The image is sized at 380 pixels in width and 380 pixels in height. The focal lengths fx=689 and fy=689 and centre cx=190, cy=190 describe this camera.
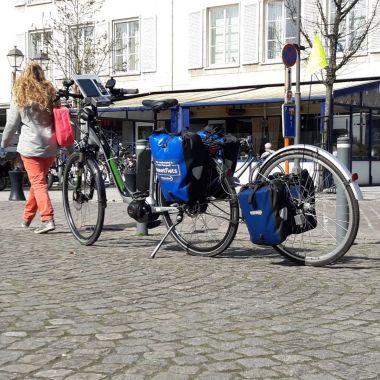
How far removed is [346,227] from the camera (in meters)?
5.08

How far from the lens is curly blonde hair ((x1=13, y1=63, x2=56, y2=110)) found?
723cm

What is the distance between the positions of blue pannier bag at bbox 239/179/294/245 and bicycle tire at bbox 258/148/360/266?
0.17 m

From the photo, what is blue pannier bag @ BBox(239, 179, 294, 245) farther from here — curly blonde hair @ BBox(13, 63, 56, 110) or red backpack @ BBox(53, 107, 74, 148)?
curly blonde hair @ BBox(13, 63, 56, 110)

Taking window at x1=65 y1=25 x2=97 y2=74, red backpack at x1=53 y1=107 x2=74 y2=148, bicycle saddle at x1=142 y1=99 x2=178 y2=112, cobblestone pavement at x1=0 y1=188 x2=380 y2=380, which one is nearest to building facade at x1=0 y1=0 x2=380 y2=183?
window at x1=65 y1=25 x2=97 y2=74

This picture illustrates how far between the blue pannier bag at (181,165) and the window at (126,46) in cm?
2021

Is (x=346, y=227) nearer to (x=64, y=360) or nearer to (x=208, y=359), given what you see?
(x=208, y=359)

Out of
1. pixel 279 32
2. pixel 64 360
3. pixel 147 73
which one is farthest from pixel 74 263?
pixel 147 73

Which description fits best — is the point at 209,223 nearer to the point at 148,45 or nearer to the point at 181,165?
the point at 181,165

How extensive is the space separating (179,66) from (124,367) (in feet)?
72.4

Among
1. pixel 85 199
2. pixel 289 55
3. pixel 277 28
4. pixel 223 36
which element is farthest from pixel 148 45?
pixel 85 199

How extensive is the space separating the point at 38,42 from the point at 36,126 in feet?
68.2

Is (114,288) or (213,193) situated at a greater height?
(213,193)

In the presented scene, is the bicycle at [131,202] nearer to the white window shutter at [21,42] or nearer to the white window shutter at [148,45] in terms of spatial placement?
the white window shutter at [148,45]

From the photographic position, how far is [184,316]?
3.79 m
